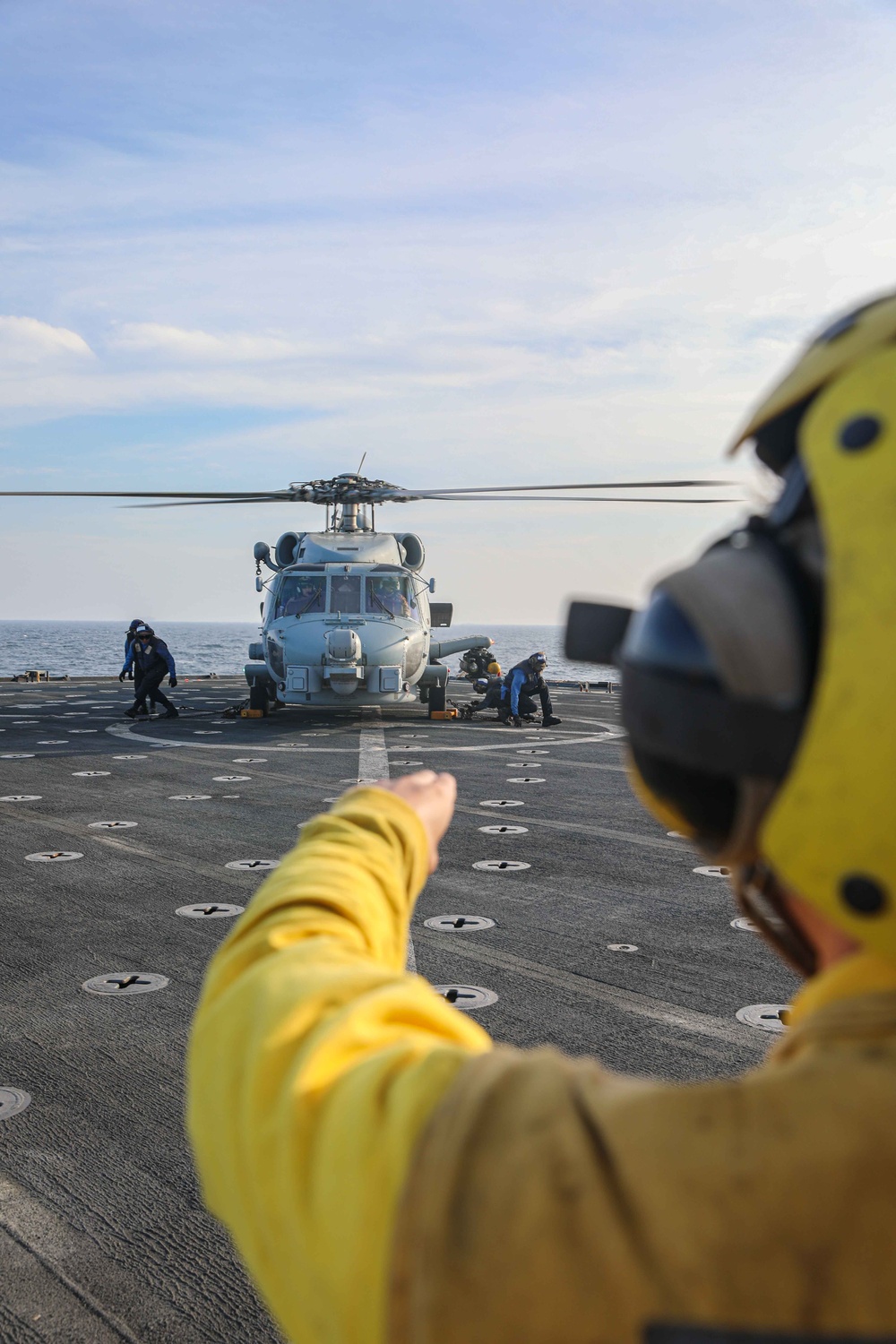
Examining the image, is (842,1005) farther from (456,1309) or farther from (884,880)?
(456,1309)

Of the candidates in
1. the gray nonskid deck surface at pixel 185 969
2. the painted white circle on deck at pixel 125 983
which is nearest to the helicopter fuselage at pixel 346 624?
the gray nonskid deck surface at pixel 185 969

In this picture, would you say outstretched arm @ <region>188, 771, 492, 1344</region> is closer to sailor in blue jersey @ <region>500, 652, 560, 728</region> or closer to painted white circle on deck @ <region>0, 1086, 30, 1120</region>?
painted white circle on deck @ <region>0, 1086, 30, 1120</region>

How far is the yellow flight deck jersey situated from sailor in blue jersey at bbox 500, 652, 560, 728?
16.0 metres

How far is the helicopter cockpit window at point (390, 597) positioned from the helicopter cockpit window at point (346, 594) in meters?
0.19

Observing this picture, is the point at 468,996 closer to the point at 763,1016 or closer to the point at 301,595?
the point at 763,1016

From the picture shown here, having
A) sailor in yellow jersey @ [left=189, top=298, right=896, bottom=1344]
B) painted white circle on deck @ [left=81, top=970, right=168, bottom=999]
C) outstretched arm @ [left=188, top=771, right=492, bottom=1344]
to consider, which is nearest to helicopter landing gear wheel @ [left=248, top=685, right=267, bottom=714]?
painted white circle on deck @ [left=81, top=970, right=168, bottom=999]

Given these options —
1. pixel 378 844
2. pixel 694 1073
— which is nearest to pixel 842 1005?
pixel 378 844

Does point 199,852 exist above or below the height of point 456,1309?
below

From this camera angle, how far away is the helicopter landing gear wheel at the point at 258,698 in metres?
18.6

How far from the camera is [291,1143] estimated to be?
833mm

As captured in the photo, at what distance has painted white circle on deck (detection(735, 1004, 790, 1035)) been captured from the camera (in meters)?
4.17

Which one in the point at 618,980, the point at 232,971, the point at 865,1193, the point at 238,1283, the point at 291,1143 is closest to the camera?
the point at 865,1193

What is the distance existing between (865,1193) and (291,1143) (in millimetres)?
440

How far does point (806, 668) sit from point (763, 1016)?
3.93 metres
